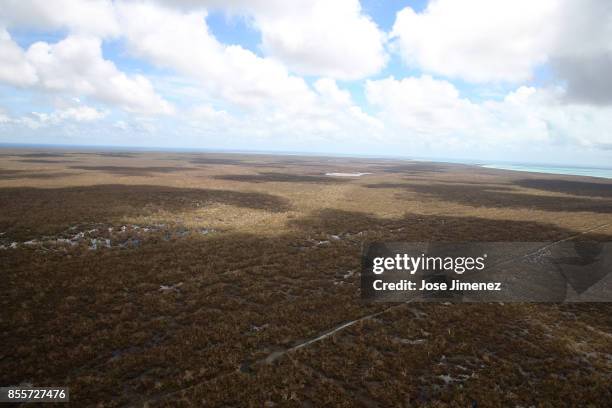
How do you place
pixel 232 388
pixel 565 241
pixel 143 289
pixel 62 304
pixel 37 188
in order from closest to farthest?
pixel 232 388, pixel 62 304, pixel 143 289, pixel 565 241, pixel 37 188

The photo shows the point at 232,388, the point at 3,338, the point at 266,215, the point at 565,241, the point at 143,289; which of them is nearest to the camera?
the point at 232,388

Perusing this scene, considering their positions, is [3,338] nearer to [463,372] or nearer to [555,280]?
[463,372]

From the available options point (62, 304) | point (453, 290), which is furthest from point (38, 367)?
point (453, 290)

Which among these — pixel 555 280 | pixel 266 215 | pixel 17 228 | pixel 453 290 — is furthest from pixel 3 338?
pixel 555 280

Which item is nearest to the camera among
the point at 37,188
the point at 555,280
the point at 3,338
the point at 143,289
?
the point at 3,338

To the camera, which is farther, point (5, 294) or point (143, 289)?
point (143, 289)

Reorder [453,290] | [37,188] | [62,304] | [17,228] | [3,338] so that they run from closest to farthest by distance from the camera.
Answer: [3,338] < [62,304] < [453,290] < [17,228] < [37,188]

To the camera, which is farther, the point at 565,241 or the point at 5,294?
the point at 565,241

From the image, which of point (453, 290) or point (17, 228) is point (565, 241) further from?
point (17, 228)
